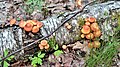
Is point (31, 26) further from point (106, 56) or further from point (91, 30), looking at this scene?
point (106, 56)

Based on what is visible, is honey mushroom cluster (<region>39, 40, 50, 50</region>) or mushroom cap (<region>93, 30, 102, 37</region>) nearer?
honey mushroom cluster (<region>39, 40, 50, 50</region>)

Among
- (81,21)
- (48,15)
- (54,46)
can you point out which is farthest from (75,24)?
(48,15)

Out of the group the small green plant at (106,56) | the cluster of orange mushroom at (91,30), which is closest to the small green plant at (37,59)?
the cluster of orange mushroom at (91,30)

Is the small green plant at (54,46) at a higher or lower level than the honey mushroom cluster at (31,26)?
lower

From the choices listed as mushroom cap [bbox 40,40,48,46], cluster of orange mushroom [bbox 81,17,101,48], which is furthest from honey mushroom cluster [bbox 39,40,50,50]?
cluster of orange mushroom [bbox 81,17,101,48]

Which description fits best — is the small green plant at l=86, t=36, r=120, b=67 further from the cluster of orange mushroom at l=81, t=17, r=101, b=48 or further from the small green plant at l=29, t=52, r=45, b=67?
the small green plant at l=29, t=52, r=45, b=67

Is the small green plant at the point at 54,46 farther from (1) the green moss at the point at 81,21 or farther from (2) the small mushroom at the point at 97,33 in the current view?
(2) the small mushroom at the point at 97,33
